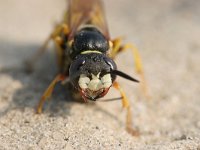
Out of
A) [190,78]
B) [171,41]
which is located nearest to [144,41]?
[171,41]

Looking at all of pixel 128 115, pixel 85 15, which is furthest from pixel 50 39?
pixel 128 115

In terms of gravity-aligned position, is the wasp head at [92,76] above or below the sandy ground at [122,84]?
above

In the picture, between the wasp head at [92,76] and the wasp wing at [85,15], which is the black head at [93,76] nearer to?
the wasp head at [92,76]

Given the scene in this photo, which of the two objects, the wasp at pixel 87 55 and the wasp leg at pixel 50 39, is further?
the wasp leg at pixel 50 39

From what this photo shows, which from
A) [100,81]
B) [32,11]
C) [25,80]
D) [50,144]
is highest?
[100,81]

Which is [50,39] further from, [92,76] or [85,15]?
[92,76]

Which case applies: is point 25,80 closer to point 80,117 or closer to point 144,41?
point 80,117

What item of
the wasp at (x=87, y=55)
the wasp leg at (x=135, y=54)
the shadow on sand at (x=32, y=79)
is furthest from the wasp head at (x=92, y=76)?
the wasp leg at (x=135, y=54)
